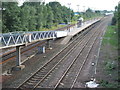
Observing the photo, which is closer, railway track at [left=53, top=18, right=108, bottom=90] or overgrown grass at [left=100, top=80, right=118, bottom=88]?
overgrown grass at [left=100, top=80, right=118, bottom=88]

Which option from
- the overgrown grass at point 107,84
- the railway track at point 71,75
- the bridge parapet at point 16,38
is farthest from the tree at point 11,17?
the overgrown grass at point 107,84

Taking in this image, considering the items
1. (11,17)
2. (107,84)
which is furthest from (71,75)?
(11,17)

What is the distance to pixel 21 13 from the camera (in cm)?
3534

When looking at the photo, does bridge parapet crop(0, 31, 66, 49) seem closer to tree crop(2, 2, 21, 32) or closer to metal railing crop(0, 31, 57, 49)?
metal railing crop(0, 31, 57, 49)

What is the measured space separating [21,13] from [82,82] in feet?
79.5

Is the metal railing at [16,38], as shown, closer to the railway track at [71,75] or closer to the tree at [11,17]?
the railway track at [71,75]

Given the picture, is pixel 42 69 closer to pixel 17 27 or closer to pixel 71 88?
pixel 71 88

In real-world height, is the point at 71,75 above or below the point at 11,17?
below

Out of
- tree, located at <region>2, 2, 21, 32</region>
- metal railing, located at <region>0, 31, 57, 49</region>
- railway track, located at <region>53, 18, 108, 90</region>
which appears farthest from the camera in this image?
tree, located at <region>2, 2, 21, 32</region>

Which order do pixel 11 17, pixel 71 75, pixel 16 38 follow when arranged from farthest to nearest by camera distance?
pixel 11 17
pixel 16 38
pixel 71 75

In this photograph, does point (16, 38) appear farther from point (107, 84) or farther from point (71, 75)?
point (107, 84)

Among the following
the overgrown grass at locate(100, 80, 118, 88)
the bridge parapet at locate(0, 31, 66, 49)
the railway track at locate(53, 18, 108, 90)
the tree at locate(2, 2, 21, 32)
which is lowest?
the overgrown grass at locate(100, 80, 118, 88)

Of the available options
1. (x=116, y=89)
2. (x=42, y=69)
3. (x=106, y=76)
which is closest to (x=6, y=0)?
(x=42, y=69)

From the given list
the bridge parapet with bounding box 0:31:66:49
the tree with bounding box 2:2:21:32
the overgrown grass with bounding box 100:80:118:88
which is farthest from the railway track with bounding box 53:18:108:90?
the tree with bounding box 2:2:21:32
